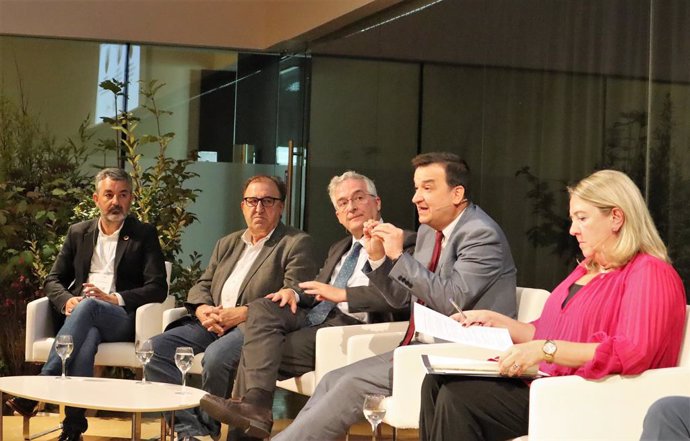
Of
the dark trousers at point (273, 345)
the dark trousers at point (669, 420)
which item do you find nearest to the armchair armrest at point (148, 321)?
the dark trousers at point (273, 345)

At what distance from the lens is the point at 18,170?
25.3 ft

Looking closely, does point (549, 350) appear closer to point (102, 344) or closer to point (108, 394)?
point (108, 394)

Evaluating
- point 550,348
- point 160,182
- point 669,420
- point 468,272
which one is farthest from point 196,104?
point 669,420

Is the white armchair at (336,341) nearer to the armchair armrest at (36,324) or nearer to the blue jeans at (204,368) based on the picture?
the blue jeans at (204,368)

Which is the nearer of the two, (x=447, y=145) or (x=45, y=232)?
(x=447, y=145)

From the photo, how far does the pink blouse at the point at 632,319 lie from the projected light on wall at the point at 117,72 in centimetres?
553

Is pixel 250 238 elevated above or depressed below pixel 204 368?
above

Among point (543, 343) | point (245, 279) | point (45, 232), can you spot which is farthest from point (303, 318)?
point (45, 232)

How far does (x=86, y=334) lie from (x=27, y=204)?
2326 mm

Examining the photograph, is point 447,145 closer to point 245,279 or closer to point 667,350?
point 245,279

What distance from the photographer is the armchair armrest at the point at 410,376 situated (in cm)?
385

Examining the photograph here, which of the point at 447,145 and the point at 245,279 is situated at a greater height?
the point at 447,145

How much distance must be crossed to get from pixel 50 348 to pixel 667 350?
3.59 m

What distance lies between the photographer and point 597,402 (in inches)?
124
